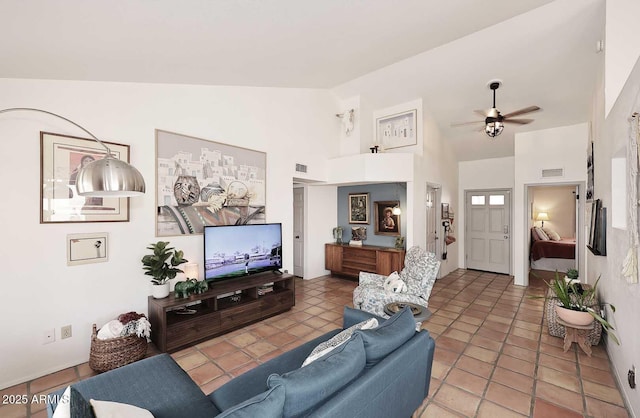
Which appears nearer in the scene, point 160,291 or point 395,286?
point 160,291

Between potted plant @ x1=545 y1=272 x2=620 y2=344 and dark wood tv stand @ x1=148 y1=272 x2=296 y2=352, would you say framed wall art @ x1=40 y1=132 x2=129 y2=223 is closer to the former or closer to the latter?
dark wood tv stand @ x1=148 y1=272 x2=296 y2=352

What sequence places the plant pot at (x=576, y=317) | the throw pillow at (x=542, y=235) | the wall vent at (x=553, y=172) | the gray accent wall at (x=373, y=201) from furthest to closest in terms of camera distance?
the throw pillow at (x=542, y=235)
the gray accent wall at (x=373, y=201)
the wall vent at (x=553, y=172)
the plant pot at (x=576, y=317)

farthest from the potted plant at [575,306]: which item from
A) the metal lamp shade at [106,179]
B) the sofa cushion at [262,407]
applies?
the metal lamp shade at [106,179]

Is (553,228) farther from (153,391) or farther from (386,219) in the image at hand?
(153,391)

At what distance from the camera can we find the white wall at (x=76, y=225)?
2348 mm

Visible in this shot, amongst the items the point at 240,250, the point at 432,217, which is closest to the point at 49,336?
the point at 240,250

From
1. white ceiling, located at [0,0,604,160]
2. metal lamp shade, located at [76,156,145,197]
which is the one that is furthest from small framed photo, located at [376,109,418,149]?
metal lamp shade, located at [76,156,145,197]

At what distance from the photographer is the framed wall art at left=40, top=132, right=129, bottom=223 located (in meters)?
Result: 2.48

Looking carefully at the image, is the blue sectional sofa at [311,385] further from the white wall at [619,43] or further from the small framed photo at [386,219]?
the small framed photo at [386,219]

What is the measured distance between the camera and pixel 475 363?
2730 mm

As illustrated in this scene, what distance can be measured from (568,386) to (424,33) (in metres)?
3.68

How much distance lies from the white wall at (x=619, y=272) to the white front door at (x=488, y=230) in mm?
3445

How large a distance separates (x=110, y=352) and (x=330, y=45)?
146 inches

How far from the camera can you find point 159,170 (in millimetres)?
3197
